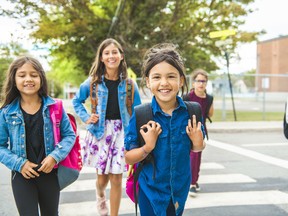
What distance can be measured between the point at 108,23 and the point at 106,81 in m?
15.2

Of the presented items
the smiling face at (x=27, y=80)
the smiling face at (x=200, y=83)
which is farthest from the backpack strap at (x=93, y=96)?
the smiling face at (x=200, y=83)

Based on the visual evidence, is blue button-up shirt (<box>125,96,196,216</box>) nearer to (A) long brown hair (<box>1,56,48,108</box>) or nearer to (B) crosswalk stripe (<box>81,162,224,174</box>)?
(A) long brown hair (<box>1,56,48,108</box>)

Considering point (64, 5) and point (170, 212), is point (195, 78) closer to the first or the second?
point (170, 212)

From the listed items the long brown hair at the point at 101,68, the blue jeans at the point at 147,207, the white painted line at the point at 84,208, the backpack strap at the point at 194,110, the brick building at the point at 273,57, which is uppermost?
the brick building at the point at 273,57

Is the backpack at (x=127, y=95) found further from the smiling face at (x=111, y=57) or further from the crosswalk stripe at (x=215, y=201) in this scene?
the crosswalk stripe at (x=215, y=201)

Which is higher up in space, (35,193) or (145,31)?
(145,31)

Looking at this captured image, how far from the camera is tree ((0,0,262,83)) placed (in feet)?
55.6

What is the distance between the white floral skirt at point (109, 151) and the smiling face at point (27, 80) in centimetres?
114

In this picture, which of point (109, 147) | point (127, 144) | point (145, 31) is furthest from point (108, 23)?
point (127, 144)

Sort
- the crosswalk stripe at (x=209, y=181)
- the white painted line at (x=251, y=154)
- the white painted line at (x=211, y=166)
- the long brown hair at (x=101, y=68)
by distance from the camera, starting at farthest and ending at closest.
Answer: the white painted line at (x=251, y=154) → the white painted line at (x=211, y=166) → the crosswalk stripe at (x=209, y=181) → the long brown hair at (x=101, y=68)

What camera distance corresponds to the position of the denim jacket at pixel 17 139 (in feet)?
8.89

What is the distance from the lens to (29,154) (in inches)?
110

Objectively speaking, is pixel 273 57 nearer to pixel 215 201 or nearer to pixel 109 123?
pixel 215 201

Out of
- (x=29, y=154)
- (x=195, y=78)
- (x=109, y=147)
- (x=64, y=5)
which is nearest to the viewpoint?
(x=29, y=154)
